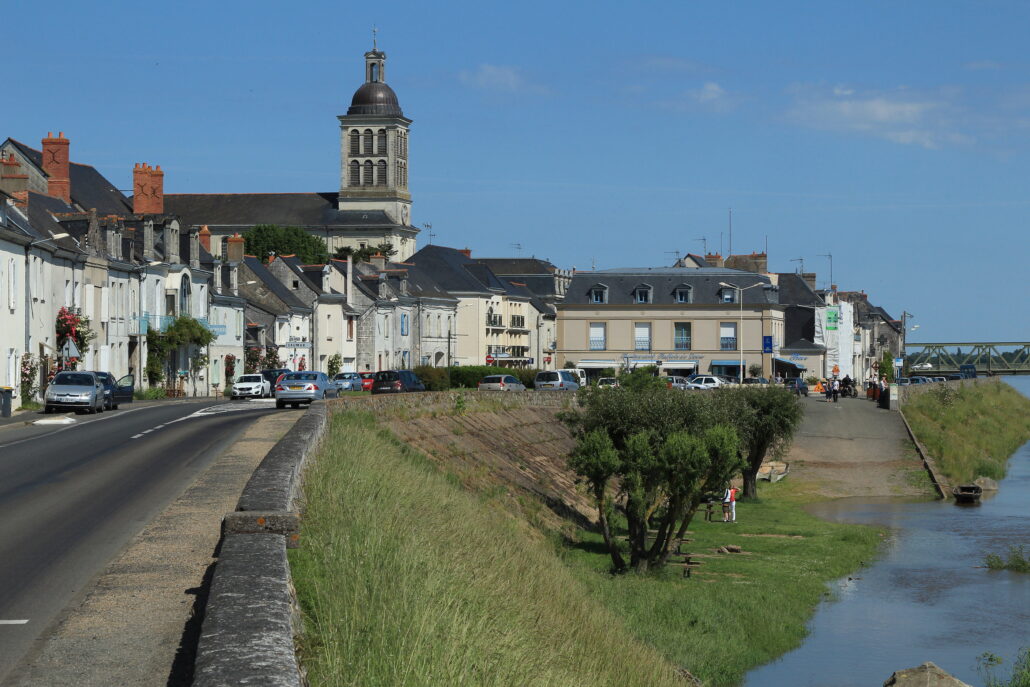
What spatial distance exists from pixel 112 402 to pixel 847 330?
9033 centimetres

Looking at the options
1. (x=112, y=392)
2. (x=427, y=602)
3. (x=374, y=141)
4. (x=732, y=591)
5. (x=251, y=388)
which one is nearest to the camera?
(x=427, y=602)

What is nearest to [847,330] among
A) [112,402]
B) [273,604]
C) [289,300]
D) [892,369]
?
[892,369]

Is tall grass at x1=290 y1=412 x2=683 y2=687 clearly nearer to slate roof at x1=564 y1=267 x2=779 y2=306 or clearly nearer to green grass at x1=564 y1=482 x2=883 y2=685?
green grass at x1=564 y1=482 x2=883 y2=685

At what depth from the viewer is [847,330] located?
127 meters

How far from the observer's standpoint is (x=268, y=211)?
175750 millimetres

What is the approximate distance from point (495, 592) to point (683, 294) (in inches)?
3561

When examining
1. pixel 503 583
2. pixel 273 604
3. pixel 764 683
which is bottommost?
pixel 764 683

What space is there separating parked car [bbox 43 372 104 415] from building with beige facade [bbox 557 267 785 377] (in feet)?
187

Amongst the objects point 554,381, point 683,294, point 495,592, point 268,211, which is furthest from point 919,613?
point 268,211

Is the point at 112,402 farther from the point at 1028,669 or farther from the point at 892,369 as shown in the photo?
the point at 892,369

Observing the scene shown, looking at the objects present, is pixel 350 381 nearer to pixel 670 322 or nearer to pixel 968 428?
pixel 670 322

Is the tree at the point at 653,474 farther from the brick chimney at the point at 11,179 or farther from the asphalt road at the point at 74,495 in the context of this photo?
the brick chimney at the point at 11,179

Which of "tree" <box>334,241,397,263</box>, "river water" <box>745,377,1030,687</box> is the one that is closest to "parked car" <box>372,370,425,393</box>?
"river water" <box>745,377,1030,687</box>

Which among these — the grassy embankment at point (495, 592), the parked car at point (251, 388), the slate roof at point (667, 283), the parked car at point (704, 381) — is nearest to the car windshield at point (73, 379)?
the grassy embankment at point (495, 592)
